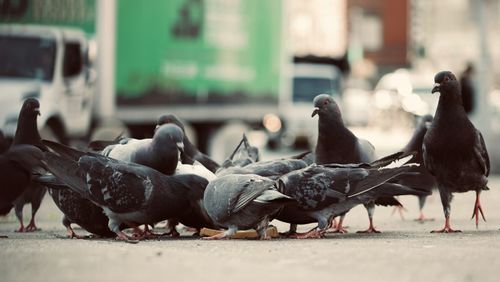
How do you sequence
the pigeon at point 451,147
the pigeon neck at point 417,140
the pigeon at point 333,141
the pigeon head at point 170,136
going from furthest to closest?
1. the pigeon neck at point 417,140
2. the pigeon at point 333,141
3. the pigeon at point 451,147
4. the pigeon head at point 170,136

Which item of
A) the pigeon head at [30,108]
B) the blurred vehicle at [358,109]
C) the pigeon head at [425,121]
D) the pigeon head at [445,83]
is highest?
the pigeon head at [445,83]

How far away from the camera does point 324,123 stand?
10734 mm

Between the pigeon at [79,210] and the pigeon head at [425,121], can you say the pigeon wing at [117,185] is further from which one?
the pigeon head at [425,121]

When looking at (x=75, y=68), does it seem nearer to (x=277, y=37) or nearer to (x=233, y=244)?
(x=277, y=37)

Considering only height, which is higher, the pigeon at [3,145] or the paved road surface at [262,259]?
the pigeon at [3,145]

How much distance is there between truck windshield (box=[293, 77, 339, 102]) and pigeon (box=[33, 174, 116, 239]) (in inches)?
1090

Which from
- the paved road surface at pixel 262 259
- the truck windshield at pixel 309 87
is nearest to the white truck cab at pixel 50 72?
the paved road surface at pixel 262 259

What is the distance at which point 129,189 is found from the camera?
9.38 metres

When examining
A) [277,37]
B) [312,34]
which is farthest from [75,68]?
[312,34]

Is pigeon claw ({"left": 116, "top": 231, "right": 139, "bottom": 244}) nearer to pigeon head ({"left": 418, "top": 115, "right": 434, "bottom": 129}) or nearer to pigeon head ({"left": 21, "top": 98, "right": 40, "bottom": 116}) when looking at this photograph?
pigeon head ({"left": 21, "top": 98, "right": 40, "bottom": 116})

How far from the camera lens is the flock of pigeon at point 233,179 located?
30.9 feet

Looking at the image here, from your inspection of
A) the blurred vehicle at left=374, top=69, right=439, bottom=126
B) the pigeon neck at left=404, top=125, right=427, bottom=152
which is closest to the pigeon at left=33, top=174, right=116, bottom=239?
the pigeon neck at left=404, top=125, right=427, bottom=152

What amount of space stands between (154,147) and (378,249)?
2.04 m

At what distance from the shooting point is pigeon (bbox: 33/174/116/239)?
986 centimetres
